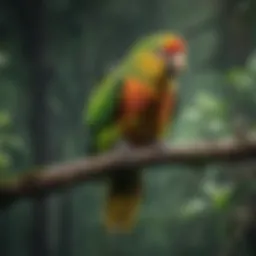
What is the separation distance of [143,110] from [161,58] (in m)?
0.09

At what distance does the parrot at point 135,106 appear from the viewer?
1.25 meters

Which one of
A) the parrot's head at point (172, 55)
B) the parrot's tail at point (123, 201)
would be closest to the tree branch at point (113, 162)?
the parrot's tail at point (123, 201)

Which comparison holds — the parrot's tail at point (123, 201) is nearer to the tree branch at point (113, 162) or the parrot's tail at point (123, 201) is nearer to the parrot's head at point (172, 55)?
the tree branch at point (113, 162)

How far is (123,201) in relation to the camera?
1.28 metres

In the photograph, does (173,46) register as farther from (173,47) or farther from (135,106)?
(135,106)

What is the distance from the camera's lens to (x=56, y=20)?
1.37 meters

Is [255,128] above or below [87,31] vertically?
below

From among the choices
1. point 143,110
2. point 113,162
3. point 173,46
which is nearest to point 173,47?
point 173,46

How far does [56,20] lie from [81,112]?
0.56 feet

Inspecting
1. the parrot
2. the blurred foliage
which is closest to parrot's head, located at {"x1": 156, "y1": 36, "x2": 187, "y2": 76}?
the parrot

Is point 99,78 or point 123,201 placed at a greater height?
point 99,78

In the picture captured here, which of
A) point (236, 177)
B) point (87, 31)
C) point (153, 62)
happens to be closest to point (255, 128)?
point (236, 177)

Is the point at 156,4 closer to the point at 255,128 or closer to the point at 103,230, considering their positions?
the point at 255,128

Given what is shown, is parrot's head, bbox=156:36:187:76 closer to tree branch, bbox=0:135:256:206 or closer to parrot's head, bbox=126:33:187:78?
parrot's head, bbox=126:33:187:78
